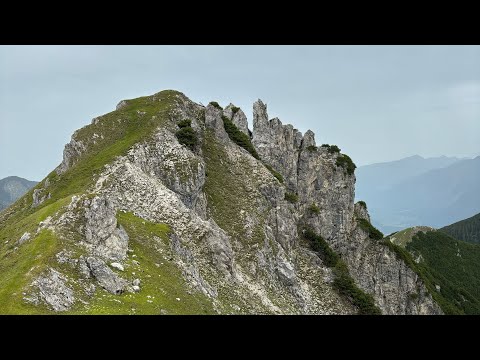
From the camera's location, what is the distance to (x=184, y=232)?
50.4 metres

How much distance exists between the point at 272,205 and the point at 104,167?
95.5 feet

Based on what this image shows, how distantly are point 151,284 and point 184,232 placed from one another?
15.0 metres

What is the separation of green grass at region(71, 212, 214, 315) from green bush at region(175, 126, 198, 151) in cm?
1984

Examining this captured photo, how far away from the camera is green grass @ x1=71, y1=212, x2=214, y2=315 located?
3081cm

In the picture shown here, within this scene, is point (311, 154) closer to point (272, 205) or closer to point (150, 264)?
point (272, 205)

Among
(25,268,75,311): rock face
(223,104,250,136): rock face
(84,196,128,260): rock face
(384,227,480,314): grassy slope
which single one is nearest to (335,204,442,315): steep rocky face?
(223,104,250,136): rock face

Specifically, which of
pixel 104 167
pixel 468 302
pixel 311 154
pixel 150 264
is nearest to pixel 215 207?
pixel 104 167

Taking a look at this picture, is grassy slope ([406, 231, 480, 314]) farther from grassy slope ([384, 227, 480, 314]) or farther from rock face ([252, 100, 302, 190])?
rock face ([252, 100, 302, 190])

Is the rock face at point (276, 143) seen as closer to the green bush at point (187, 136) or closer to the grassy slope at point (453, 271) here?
the green bush at point (187, 136)

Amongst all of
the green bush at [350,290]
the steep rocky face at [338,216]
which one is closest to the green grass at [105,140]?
the steep rocky face at [338,216]

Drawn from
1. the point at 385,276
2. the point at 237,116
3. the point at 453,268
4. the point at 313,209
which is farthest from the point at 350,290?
the point at 453,268

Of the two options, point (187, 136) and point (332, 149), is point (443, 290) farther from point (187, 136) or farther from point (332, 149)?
point (187, 136)

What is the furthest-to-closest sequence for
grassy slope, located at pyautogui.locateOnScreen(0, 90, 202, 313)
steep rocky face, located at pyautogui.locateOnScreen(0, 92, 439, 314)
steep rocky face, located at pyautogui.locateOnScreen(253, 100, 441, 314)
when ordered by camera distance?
steep rocky face, located at pyautogui.locateOnScreen(253, 100, 441, 314), steep rocky face, located at pyautogui.locateOnScreen(0, 92, 439, 314), grassy slope, located at pyautogui.locateOnScreen(0, 90, 202, 313)

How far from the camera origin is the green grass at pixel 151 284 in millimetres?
30806
